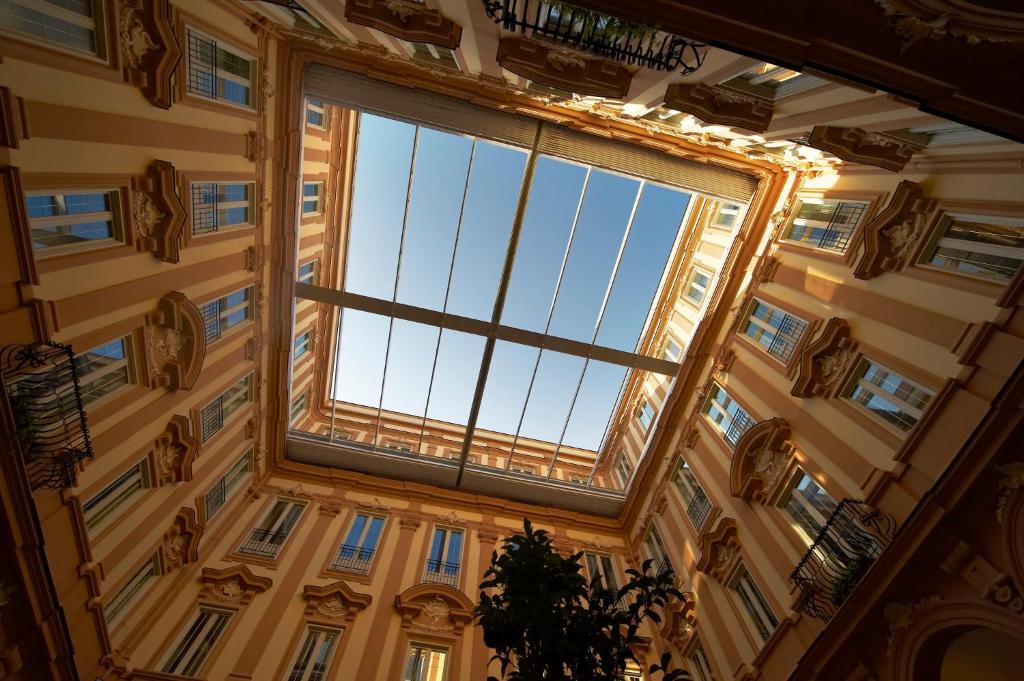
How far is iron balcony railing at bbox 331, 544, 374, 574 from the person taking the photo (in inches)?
545

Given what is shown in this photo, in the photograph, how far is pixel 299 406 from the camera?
18672 mm

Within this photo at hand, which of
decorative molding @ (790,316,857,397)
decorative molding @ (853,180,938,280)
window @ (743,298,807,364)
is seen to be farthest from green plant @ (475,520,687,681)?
decorative molding @ (853,180,938,280)

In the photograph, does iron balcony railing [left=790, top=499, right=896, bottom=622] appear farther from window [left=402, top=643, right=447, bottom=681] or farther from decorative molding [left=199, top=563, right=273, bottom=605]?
decorative molding [left=199, top=563, right=273, bottom=605]

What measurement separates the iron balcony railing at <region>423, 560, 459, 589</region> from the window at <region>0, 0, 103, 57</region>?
47.4ft

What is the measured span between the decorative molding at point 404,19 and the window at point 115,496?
10651 millimetres

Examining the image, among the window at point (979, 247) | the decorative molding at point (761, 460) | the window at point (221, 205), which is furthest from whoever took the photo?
the decorative molding at point (761, 460)

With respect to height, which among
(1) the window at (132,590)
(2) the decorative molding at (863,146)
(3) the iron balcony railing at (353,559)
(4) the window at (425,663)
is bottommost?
(4) the window at (425,663)

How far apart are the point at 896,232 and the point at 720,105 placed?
180 inches

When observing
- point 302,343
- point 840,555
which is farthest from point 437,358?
point 840,555

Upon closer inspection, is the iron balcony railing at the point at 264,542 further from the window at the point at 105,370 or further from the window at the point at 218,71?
the window at the point at 218,71

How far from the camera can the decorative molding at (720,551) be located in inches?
449

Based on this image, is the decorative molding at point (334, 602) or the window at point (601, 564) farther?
the window at point (601, 564)

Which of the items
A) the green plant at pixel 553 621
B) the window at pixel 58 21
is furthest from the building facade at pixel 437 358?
the green plant at pixel 553 621

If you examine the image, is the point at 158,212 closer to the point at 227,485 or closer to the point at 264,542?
the point at 227,485
